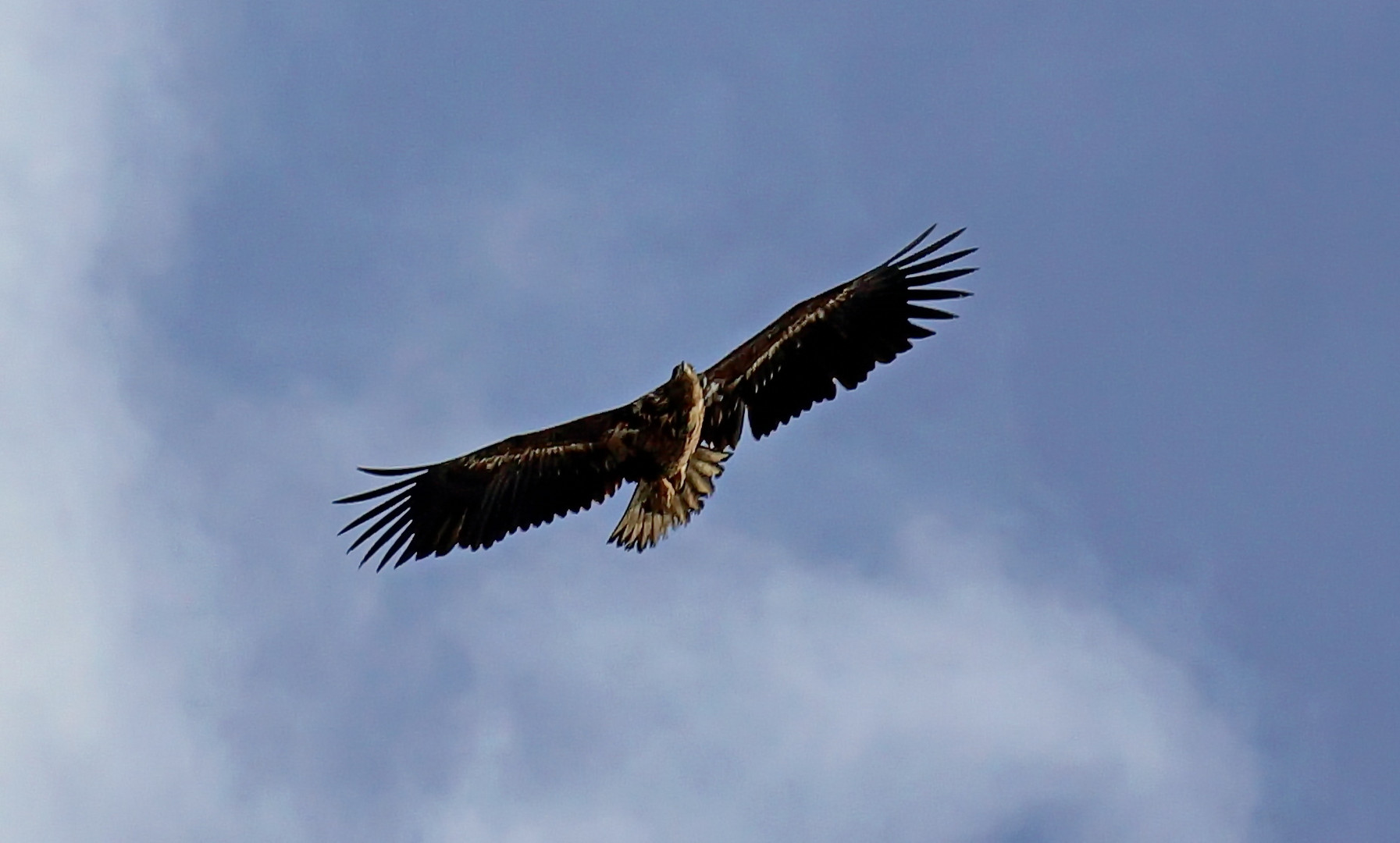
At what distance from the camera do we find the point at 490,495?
1027 inches

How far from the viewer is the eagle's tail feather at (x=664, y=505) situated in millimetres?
26000

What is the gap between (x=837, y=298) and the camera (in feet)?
84.6

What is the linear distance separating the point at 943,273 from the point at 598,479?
11.6ft

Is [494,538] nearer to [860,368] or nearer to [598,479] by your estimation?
[598,479]

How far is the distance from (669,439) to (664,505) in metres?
0.85

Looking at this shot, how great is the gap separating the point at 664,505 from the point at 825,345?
201cm

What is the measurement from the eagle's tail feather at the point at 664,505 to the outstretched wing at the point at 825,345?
43 centimetres

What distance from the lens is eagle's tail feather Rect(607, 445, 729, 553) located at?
85.3 ft

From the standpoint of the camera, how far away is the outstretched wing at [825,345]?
25688 mm

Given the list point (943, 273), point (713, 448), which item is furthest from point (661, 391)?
point (943, 273)

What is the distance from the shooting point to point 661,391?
25406mm

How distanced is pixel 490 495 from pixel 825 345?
3.25 metres

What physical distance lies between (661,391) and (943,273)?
2.68 meters

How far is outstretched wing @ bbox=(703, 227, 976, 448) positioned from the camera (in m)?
25.7
